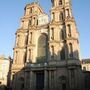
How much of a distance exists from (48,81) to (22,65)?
24.9 ft

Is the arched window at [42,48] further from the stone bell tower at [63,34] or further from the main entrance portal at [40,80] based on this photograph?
the main entrance portal at [40,80]

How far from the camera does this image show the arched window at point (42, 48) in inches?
1565

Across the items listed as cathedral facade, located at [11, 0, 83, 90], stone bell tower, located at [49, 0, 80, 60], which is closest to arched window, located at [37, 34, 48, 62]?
cathedral facade, located at [11, 0, 83, 90]

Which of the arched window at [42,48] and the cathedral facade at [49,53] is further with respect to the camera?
the arched window at [42,48]

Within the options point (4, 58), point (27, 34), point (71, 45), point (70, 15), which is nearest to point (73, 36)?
point (71, 45)

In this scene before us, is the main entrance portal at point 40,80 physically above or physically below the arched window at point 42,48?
below

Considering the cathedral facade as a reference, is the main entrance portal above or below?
below

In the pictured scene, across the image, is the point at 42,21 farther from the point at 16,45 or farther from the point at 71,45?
the point at 71,45

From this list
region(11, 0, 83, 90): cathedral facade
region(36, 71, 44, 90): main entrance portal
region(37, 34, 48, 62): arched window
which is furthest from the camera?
region(37, 34, 48, 62): arched window

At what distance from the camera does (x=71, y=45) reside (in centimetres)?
3716

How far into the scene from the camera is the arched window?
39.8 m

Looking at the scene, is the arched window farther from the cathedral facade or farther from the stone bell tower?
the stone bell tower

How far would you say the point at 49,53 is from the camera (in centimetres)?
3834

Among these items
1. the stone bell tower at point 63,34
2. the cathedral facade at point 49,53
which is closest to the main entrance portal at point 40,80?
the cathedral facade at point 49,53
